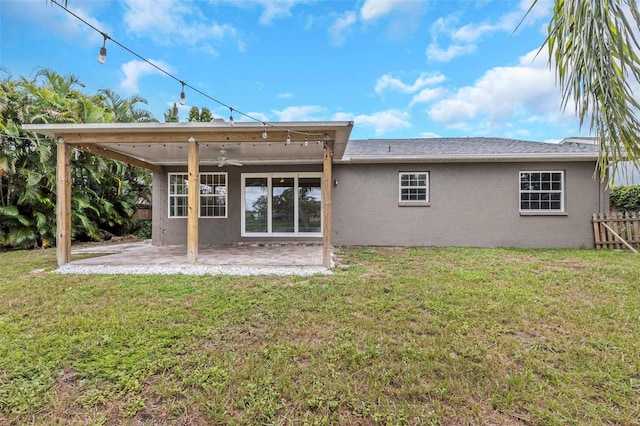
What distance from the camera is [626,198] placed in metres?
9.68

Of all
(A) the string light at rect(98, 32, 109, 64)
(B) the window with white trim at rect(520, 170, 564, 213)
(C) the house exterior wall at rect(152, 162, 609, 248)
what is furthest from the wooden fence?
(A) the string light at rect(98, 32, 109, 64)

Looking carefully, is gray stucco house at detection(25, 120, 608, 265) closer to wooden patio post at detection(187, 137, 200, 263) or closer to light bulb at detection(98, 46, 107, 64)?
wooden patio post at detection(187, 137, 200, 263)

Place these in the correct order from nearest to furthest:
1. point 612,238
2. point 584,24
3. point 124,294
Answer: point 584,24
point 124,294
point 612,238

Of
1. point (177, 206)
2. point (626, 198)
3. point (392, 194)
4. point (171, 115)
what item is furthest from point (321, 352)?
point (171, 115)

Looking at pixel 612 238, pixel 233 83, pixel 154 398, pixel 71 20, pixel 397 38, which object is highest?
pixel 397 38

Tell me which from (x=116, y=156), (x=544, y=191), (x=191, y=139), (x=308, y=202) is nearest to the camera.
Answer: (x=191, y=139)

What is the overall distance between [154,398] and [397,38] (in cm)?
1353

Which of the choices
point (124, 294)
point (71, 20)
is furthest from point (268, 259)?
point (71, 20)

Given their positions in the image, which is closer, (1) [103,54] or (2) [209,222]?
(1) [103,54]

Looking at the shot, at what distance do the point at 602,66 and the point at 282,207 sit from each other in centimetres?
797

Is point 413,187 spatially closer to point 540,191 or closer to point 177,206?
point 540,191

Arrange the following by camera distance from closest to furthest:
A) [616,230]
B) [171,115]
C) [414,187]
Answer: [616,230] → [414,187] → [171,115]

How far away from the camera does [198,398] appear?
2.00 meters

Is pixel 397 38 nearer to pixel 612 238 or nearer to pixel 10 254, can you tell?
pixel 612 238
